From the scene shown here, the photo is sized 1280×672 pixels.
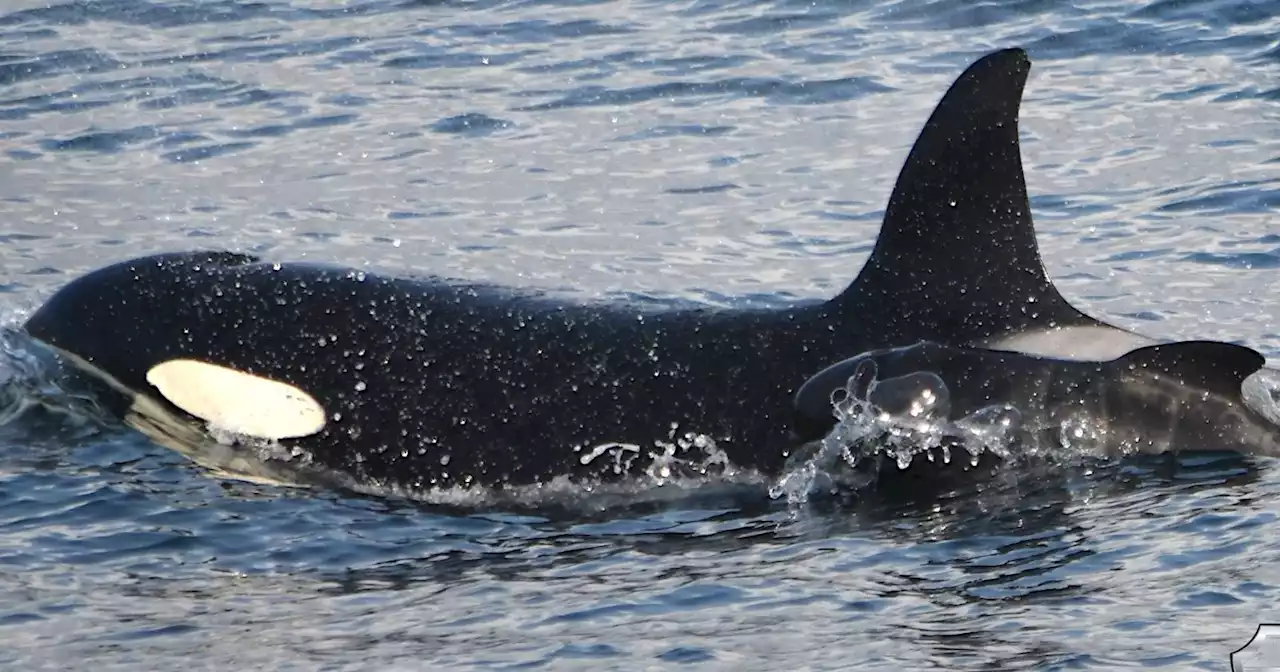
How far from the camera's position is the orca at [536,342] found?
9016 mm

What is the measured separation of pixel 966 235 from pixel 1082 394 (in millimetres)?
919

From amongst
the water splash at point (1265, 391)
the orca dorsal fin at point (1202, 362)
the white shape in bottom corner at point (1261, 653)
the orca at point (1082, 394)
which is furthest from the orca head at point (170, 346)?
the white shape in bottom corner at point (1261, 653)

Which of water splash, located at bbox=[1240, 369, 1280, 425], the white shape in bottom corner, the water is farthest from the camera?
water splash, located at bbox=[1240, 369, 1280, 425]

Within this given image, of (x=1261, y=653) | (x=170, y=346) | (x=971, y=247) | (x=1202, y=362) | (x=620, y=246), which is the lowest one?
(x=1261, y=653)

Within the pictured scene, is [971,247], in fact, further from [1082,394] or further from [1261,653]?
[1261,653]

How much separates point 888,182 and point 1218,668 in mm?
9636

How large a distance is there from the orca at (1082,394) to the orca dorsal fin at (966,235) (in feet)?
1.02

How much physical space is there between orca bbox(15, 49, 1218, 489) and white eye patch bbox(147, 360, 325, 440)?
0.03 ft

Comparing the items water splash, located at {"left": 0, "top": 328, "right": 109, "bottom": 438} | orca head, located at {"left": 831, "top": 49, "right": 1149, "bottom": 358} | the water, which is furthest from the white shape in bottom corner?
water splash, located at {"left": 0, "top": 328, "right": 109, "bottom": 438}

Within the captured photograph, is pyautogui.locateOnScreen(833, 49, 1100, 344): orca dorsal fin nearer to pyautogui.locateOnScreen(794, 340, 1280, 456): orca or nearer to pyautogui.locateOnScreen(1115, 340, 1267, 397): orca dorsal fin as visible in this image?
pyautogui.locateOnScreen(794, 340, 1280, 456): orca

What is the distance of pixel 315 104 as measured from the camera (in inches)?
781

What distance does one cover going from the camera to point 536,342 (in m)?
9.54

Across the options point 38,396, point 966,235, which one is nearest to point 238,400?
point 38,396

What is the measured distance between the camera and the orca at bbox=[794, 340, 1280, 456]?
28.2ft
